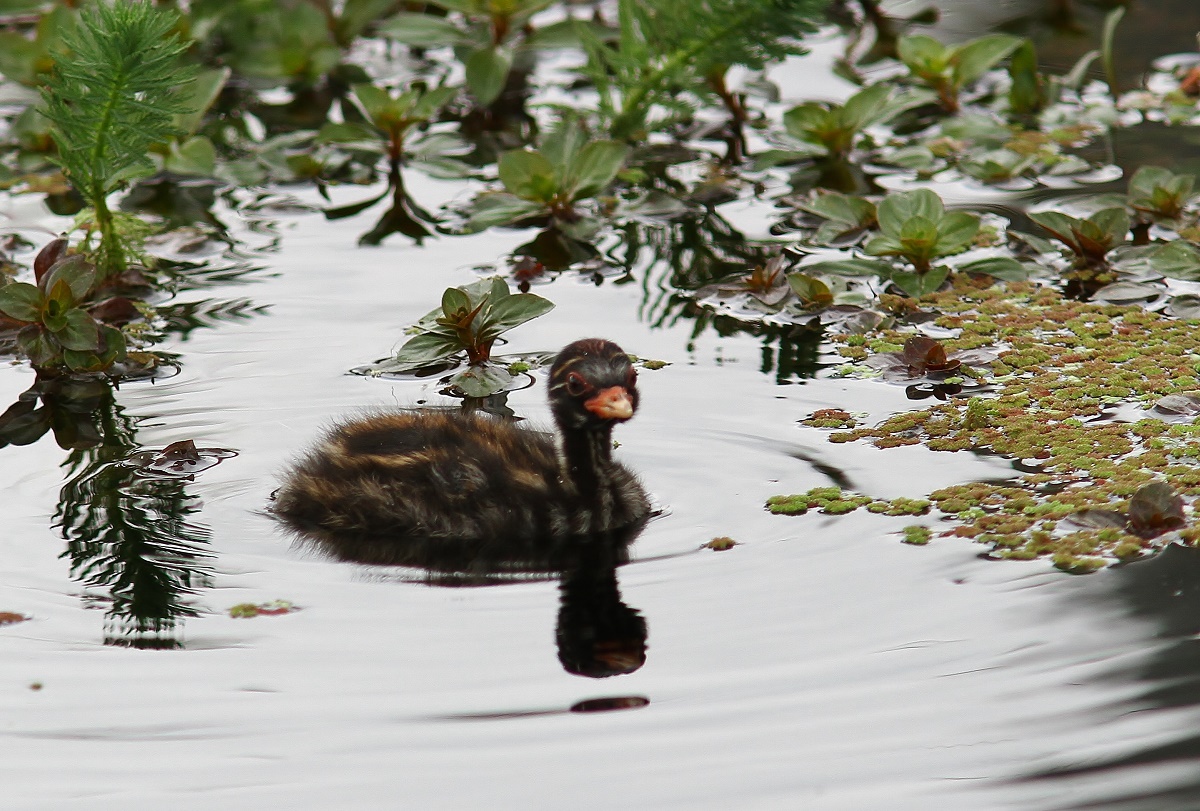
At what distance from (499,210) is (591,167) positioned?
50cm

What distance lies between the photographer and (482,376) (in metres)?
6.02

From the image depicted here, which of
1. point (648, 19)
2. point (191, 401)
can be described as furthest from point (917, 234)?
point (191, 401)

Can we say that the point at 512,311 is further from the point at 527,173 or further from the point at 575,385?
the point at 527,173

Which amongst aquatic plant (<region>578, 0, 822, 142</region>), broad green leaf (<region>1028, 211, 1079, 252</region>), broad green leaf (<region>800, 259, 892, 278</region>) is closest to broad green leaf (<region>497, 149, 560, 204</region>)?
aquatic plant (<region>578, 0, 822, 142</region>)

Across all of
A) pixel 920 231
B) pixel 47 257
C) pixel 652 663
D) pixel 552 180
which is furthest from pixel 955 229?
pixel 47 257

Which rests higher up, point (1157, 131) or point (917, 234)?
point (1157, 131)

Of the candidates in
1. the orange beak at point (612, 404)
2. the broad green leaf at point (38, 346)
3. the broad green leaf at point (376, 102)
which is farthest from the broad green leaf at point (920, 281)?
the broad green leaf at point (38, 346)


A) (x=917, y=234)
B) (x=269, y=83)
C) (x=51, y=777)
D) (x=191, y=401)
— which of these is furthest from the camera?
(x=269, y=83)

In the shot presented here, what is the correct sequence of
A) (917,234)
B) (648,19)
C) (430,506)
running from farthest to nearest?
(648,19)
(917,234)
(430,506)

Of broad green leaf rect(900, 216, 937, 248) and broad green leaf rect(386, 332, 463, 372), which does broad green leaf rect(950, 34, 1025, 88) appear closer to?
broad green leaf rect(900, 216, 937, 248)

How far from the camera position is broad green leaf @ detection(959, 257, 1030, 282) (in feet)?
22.3

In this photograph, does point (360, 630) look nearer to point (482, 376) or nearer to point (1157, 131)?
point (482, 376)

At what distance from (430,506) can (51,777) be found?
1646 millimetres

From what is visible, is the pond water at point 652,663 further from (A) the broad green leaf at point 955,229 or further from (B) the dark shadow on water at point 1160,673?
Answer: (A) the broad green leaf at point 955,229
